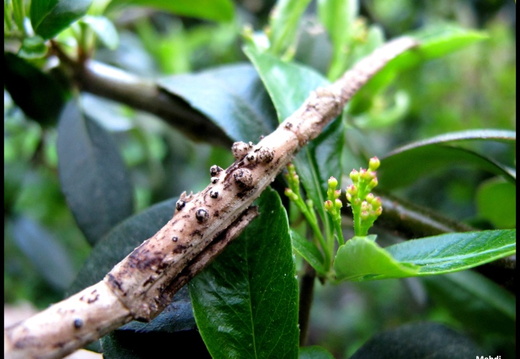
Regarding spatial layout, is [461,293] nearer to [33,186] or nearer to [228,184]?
[228,184]

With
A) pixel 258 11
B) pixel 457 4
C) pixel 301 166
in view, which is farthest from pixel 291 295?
pixel 457 4

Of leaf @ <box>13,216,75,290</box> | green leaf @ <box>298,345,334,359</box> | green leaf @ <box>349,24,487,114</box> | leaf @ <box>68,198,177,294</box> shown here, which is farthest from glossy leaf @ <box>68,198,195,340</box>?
leaf @ <box>13,216,75,290</box>

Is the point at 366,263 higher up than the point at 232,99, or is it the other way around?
the point at 232,99

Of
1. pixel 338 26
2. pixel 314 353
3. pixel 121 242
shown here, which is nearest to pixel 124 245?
pixel 121 242

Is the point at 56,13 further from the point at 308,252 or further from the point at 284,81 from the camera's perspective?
the point at 308,252

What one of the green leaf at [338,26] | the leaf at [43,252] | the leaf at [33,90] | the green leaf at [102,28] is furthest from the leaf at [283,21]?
the leaf at [43,252]

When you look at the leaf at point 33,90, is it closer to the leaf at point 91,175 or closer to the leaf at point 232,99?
the leaf at point 91,175

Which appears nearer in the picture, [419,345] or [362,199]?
[362,199]

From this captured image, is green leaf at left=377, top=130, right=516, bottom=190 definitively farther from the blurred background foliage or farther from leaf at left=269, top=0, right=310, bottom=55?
leaf at left=269, top=0, right=310, bottom=55
